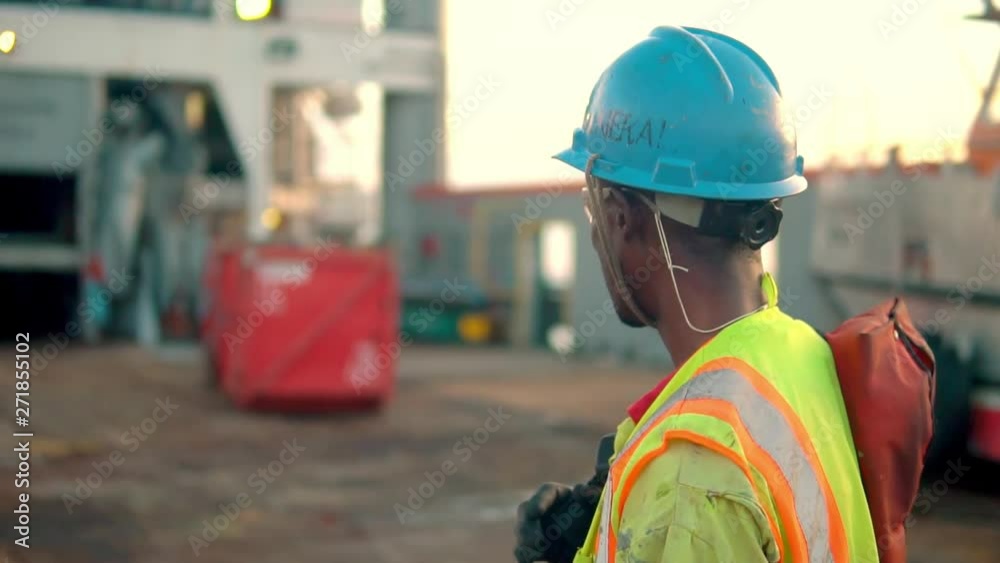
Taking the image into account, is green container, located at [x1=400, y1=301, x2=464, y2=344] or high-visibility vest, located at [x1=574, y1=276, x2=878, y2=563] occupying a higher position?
high-visibility vest, located at [x1=574, y1=276, x2=878, y2=563]

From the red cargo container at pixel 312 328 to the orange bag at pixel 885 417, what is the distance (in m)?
9.20

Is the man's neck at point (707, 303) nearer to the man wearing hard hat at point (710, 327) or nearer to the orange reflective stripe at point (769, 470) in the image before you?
the man wearing hard hat at point (710, 327)

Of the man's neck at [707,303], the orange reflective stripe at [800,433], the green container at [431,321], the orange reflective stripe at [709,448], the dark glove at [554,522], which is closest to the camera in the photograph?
the orange reflective stripe at [709,448]

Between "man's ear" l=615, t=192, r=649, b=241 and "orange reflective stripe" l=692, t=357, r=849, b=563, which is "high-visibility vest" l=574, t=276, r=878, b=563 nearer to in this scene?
"orange reflective stripe" l=692, t=357, r=849, b=563

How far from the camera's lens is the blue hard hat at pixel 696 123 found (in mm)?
1616

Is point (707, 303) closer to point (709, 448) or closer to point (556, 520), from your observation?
point (709, 448)

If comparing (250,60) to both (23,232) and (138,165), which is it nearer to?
(138,165)

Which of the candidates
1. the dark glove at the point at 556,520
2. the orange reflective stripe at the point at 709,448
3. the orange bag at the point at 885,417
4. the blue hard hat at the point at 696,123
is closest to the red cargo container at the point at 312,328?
the dark glove at the point at 556,520

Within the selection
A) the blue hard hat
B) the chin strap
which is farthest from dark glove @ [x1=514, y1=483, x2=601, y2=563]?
the blue hard hat

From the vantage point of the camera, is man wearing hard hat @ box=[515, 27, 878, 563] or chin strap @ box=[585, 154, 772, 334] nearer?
man wearing hard hat @ box=[515, 27, 878, 563]

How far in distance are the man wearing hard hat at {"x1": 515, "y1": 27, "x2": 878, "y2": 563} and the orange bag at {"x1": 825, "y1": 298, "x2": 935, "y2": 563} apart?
28mm

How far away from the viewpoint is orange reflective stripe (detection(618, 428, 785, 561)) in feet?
4.44

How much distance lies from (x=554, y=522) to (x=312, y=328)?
888 centimetres

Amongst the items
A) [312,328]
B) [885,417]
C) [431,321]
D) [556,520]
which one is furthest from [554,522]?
[431,321]
